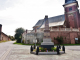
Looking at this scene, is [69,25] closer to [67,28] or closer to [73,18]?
[73,18]

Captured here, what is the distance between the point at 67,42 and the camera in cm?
2262

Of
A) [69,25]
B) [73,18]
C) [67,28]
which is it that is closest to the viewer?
[67,28]

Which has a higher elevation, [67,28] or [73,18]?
[73,18]

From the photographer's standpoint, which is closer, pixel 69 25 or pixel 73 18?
pixel 73 18

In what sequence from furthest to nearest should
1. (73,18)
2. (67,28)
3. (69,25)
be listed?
(69,25) → (73,18) → (67,28)

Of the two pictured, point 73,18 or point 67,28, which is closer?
point 67,28

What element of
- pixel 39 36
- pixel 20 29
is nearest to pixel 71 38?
pixel 39 36

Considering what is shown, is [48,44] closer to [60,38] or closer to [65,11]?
[60,38]

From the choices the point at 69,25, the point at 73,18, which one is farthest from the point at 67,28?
the point at 73,18

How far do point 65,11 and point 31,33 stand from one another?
730 inches

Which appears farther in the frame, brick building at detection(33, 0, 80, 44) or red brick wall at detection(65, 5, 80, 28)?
red brick wall at detection(65, 5, 80, 28)

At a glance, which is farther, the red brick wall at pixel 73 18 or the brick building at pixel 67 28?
the red brick wall at pixel 73 18

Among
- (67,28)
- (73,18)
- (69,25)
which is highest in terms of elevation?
(73,18)

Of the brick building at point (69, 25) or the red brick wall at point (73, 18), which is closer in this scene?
the brick building at point (69, 25)
